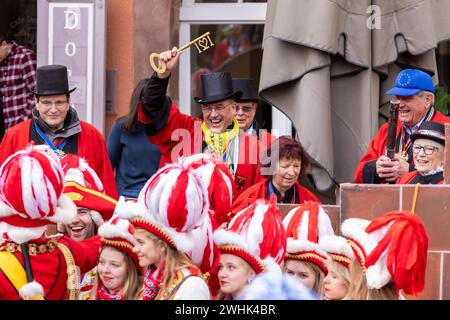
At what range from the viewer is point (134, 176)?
7.46 meters

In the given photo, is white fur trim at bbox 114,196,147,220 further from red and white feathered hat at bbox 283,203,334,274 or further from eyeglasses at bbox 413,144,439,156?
eyeglasses at bbox 413,144,439,156

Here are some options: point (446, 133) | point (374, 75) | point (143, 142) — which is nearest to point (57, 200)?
point (446, 133)

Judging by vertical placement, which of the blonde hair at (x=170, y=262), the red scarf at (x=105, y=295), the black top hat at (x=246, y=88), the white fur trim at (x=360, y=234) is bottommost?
the red scarf at (x=105, y=295)

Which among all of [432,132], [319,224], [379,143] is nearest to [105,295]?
[319,224]

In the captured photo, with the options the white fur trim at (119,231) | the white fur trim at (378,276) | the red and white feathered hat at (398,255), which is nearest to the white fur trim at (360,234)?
the red and white feathered hat at (398,255)

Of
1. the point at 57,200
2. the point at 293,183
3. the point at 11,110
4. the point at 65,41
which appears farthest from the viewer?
the point at 11,110

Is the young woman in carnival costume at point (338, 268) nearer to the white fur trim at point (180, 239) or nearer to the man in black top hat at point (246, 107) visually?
the white fur trim at point (180, 239)

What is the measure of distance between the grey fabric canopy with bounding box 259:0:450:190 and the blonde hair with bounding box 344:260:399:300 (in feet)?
8.37

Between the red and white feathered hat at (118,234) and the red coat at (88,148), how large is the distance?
5.03 ft

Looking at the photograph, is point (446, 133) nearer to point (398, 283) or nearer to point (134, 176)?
point (398, 283)

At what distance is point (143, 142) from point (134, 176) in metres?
0.21

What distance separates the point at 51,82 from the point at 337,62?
1.69 m

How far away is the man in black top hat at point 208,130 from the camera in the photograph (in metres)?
7.31

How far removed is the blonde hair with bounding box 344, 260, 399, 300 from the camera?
4652mm
